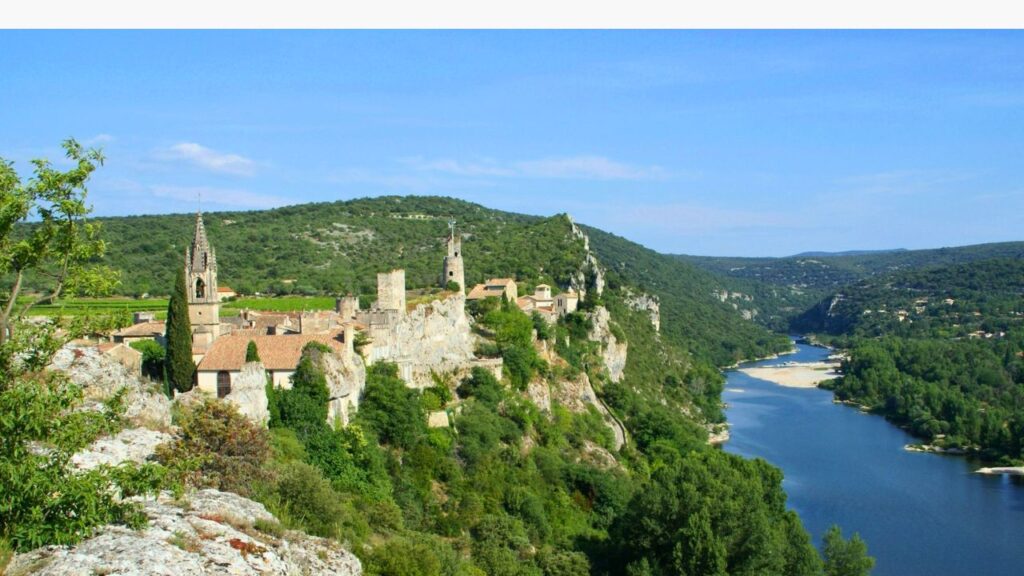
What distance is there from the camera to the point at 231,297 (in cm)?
5047

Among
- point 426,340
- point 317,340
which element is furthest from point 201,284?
point 426,340

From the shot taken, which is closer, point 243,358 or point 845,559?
point 243,358

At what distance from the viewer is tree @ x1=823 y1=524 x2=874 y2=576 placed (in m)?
30.9

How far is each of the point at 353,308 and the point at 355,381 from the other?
8950 millimetres

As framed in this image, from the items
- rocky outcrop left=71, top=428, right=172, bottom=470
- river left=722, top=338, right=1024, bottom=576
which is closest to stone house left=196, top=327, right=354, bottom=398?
rocky outcrop left=71, top=428, right=172, bottom=470

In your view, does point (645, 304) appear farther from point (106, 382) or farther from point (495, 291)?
point (106, 382)

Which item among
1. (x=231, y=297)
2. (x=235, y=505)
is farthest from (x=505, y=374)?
(x=235, y=505)

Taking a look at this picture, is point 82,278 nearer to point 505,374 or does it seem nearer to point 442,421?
point 442,421

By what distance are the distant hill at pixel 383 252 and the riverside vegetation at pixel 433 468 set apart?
Answer: 395 centimetres

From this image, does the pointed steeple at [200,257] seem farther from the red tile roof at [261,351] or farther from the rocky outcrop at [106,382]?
the rocky outcrop at [106,382]

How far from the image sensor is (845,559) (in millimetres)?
31047

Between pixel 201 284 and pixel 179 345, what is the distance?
5194mm

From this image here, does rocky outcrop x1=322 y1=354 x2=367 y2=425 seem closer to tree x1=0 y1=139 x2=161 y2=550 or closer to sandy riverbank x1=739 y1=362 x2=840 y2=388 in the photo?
tree x1=0 y1=139 x2=161 y2=550

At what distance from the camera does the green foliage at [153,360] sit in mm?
23516
